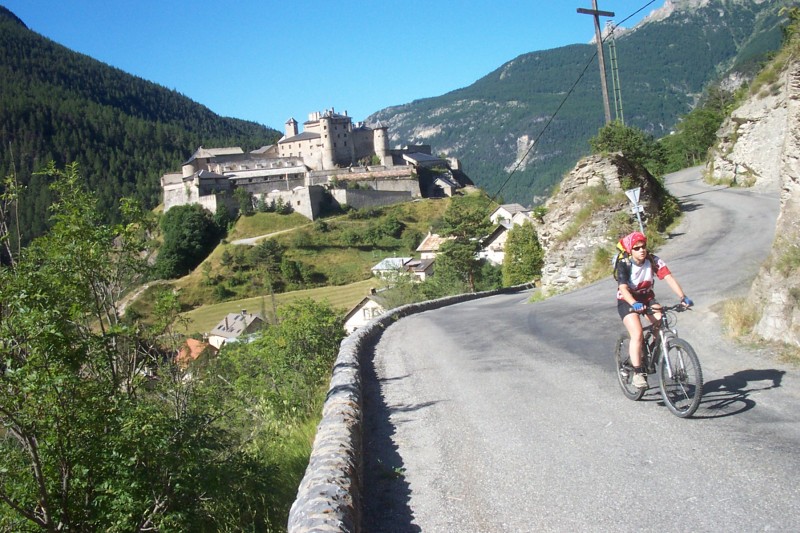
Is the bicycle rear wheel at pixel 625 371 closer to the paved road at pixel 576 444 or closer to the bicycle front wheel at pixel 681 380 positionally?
the paved road at pixel 576 444

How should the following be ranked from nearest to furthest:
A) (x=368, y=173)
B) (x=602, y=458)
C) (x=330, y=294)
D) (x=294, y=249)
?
(x=602, y=458), (x=330, y=294), (x=294, y=249), (x=368, y=173)

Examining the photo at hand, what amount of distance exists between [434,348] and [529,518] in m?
7.99

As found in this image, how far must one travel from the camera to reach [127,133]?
152 meters

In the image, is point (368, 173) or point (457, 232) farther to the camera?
point (368, 173)

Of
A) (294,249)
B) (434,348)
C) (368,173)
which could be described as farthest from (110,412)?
(368,173)

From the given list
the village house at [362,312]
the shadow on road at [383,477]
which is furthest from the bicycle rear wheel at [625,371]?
the village house at [362,312]

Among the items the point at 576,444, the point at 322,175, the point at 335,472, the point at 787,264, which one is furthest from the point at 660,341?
the point at 322,175

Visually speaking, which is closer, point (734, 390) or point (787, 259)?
point (734, 390)

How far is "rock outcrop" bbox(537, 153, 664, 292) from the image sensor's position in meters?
20.8

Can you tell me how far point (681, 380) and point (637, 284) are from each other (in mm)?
982

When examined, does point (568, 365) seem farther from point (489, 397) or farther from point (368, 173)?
point (368, 173)

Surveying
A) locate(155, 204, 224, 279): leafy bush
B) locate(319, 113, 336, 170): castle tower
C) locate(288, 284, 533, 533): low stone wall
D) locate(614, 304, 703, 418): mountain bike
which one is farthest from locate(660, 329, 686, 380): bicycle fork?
locate(319, 113, 336, 170): castle tower

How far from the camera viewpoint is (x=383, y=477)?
564 cm

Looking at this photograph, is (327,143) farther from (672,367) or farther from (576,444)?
(576,444)
